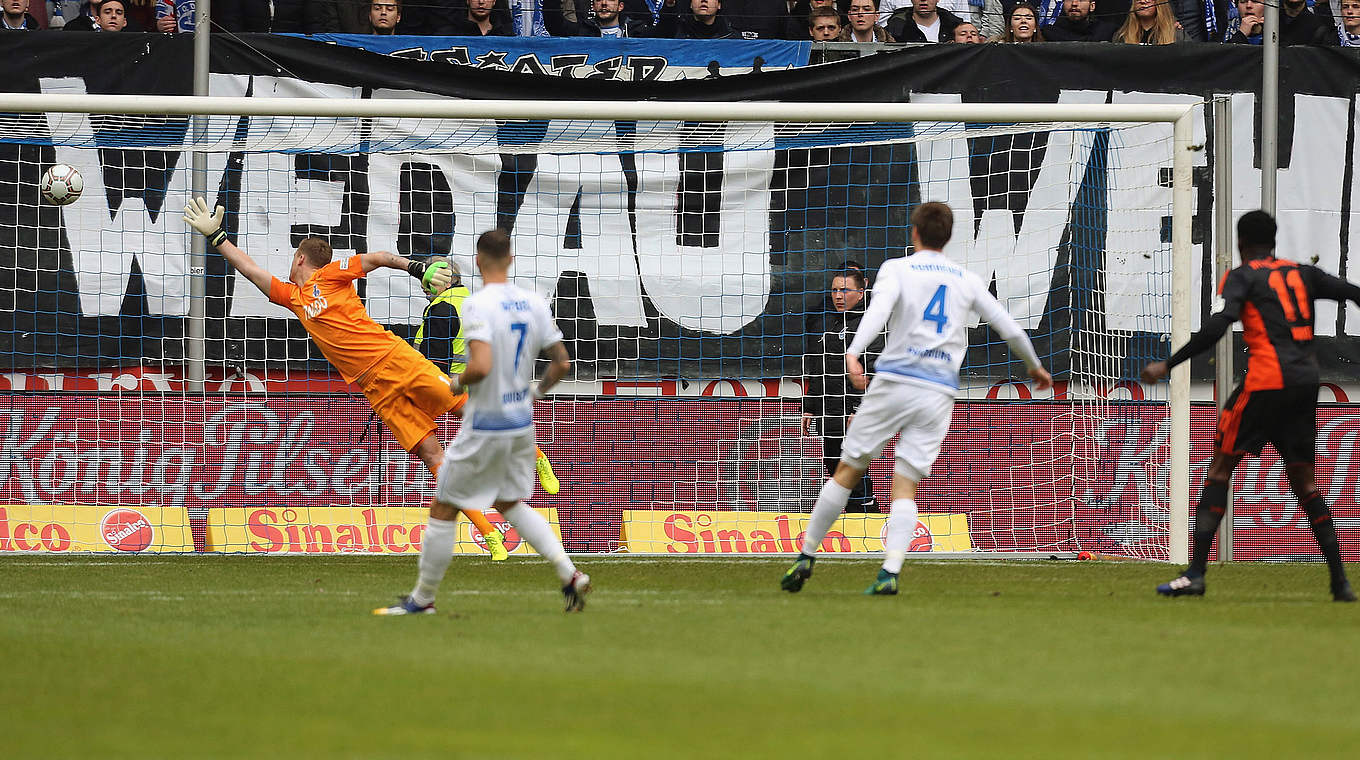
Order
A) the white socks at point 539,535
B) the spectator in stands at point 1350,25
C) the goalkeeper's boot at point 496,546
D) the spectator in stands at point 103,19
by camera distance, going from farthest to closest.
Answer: the spectator in stands at point 1350,25 < the spectator in stands at point 103,19 < the goalkeeper's boot at point 496,546 < the white socks at point 539,535

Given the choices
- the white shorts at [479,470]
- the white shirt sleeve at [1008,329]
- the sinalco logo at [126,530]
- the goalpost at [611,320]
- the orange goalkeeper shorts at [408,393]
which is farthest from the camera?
the goalpost at [611,320]

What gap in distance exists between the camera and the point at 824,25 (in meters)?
13.9

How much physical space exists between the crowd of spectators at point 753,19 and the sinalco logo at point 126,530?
448cm

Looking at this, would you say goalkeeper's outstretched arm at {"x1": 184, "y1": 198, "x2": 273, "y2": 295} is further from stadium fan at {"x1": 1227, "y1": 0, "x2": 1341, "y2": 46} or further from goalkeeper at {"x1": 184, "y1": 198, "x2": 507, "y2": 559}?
stadium fan at {"x1": 1227, "y1": 0, "x2": 1341, "y2": 46}

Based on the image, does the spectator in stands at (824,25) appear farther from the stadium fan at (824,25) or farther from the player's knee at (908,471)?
the player's knee at (908,471)

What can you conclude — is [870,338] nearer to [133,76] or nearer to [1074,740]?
[1074,740]

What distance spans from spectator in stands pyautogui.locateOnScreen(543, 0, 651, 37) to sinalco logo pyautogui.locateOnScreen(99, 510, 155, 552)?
5.71m

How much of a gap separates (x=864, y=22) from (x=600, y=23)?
7.90 feet

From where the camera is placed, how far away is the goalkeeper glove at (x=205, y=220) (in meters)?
10.2

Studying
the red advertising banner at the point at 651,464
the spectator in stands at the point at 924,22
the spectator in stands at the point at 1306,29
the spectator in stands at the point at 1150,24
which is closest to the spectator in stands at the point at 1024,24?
the spectator in stands at the point at 924,22

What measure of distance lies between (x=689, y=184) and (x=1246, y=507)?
18.0 feet

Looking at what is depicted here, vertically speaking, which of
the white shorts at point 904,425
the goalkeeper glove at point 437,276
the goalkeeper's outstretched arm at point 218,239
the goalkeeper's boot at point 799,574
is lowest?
the goalkeeper's boot at point 799,574

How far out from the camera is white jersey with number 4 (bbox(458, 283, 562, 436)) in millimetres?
6801

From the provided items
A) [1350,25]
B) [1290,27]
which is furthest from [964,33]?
[1350,25]
